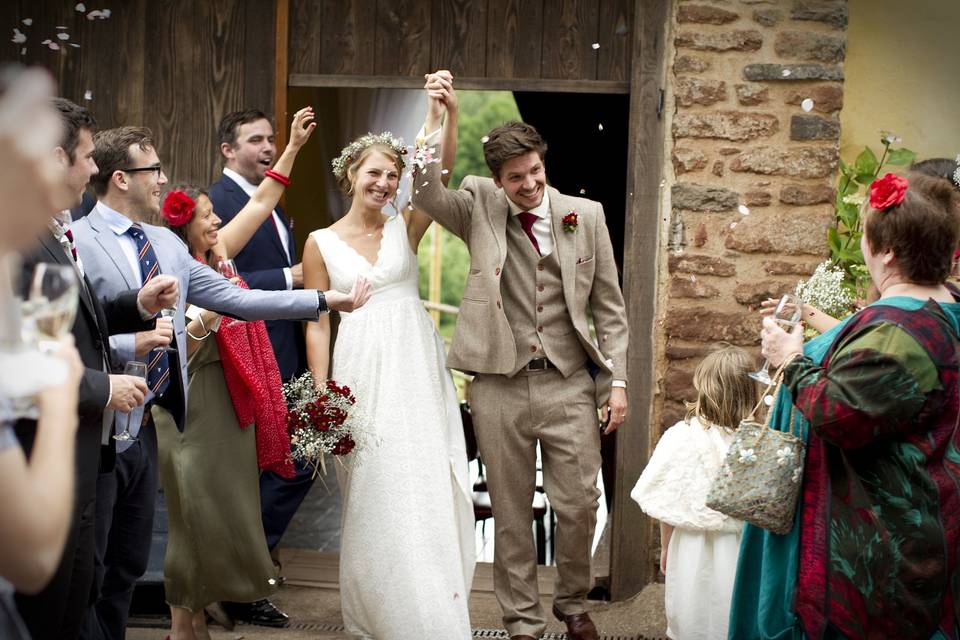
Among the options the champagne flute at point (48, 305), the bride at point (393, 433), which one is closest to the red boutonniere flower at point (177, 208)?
the bride at point (393, 433)

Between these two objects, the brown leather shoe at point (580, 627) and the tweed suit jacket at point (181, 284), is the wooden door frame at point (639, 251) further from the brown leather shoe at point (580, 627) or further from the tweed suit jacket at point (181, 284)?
the tweed suit jacket at point (181, 284)

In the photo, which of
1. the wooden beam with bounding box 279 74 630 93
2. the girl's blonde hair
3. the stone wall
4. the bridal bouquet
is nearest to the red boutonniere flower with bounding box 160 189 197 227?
the bridal bouquet

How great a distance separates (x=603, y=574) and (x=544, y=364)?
71.4 inches

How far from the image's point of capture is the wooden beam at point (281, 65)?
5.45 m

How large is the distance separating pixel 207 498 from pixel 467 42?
2543 millimetres

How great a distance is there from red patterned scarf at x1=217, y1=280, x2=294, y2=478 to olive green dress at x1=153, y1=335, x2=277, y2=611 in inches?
2.0

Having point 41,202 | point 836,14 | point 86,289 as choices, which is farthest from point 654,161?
point 41,202

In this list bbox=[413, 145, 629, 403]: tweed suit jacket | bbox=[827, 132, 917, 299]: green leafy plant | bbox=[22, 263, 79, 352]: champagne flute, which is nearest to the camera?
bbox=[22, 263, 79, 352]: champagne flute

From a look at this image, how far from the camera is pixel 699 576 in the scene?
3.96 metres

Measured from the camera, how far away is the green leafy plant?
16.5 ft

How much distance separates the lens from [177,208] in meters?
4.10

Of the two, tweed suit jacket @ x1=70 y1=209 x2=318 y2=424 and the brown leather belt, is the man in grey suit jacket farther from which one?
the brown leather belt

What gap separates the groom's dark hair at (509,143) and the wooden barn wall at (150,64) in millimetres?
1670

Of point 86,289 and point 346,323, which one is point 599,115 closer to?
point 346,323
